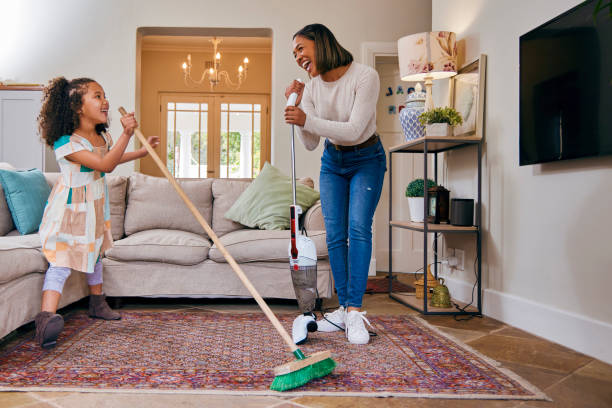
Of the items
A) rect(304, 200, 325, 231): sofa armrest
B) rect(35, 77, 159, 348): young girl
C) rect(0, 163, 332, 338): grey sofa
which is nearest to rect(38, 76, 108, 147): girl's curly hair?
rect(35, 77, 159, 348): young girl

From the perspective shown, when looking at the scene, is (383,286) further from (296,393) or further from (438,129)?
(296,393)

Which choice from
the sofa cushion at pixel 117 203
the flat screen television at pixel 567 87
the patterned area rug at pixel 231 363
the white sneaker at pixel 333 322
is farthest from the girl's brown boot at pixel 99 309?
the flat screen television at pixel 567 87

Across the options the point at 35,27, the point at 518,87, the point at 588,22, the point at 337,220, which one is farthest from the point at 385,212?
the point at 35,27

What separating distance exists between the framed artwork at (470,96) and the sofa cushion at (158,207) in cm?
180

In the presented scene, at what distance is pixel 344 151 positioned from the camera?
80.0 inches

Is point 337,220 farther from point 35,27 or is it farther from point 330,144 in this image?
point 35,27

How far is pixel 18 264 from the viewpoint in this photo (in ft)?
6.09

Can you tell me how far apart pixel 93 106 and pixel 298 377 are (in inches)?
60.4

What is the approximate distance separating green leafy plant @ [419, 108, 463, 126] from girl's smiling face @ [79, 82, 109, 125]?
1.78m

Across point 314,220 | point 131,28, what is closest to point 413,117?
point 314,220

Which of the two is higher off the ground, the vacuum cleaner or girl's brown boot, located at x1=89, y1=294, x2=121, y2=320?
the vacuum cleaner

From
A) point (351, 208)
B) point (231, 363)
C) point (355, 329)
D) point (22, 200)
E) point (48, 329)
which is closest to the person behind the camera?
point (231, 363)

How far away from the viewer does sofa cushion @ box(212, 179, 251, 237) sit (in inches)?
122

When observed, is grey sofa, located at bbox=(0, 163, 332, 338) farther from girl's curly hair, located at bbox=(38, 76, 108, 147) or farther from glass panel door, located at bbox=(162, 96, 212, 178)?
glass panel door, located at bbox=(162, 96, 212, 178)
